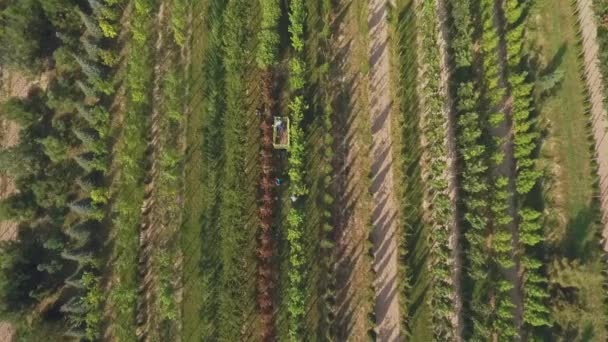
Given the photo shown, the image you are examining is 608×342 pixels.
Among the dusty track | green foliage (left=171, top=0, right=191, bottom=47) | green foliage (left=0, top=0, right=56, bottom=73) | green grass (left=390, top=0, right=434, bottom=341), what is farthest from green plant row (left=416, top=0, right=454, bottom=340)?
green foliage (left=0, top=0, right=56, bottom=73)

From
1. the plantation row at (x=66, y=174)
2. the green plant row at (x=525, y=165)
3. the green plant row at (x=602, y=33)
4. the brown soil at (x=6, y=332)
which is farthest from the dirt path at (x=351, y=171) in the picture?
the brown soil at (x=6, y=332)

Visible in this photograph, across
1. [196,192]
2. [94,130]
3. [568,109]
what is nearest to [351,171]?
[196,192]

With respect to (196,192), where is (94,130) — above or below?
above

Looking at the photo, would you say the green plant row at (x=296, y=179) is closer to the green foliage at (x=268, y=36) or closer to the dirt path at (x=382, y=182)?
the green foliage at (x=268, y=36)

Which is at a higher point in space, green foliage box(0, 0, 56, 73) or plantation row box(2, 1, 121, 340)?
green foliage box(0, 0, 56, 73)

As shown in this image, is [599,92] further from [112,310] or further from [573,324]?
[112,310]

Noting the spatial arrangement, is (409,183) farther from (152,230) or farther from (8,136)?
(8,136)

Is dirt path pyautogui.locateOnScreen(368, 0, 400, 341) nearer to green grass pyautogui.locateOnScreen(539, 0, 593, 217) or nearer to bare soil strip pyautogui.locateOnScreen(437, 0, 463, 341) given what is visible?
bare soil strip pyautogui.locateOnScreen(437, 0, 463, 341)
